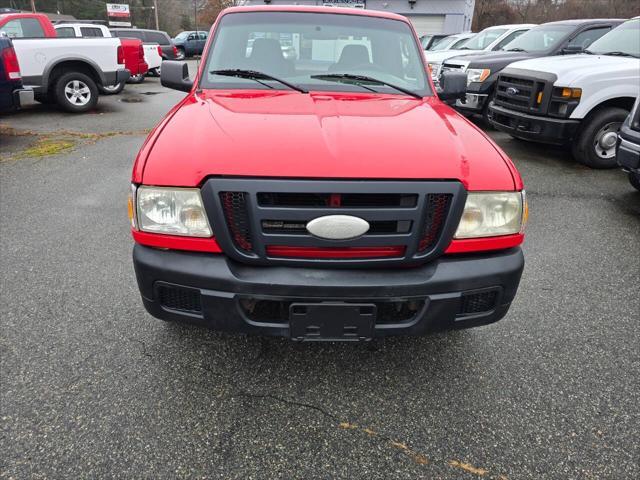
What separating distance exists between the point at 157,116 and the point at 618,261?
9129 mm

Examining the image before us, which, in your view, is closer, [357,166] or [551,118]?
[357,166]

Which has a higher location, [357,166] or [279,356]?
[357,166]

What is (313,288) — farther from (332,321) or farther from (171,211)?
(171,211)

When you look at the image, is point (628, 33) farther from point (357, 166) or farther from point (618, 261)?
point (357, 166)

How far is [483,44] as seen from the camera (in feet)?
38.8

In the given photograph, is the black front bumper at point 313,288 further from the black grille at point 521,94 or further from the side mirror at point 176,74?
the black grille at point 521,94

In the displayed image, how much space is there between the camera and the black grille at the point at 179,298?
1.92 metres

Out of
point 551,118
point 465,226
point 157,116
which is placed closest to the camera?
point 465,226

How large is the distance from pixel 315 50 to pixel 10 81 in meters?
7.39

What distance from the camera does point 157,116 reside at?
9898mm

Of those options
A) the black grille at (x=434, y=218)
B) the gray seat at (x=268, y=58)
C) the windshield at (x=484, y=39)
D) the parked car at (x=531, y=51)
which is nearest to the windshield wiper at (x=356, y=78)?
the gray seat at (x=268, y=58)

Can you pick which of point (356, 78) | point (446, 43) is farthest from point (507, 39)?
point (356, 78)

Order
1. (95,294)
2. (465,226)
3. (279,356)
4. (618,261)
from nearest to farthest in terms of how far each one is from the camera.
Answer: (465,226)
(279,356)
(95,294)
(618,261)

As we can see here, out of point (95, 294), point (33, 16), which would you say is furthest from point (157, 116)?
point (95, 294)
